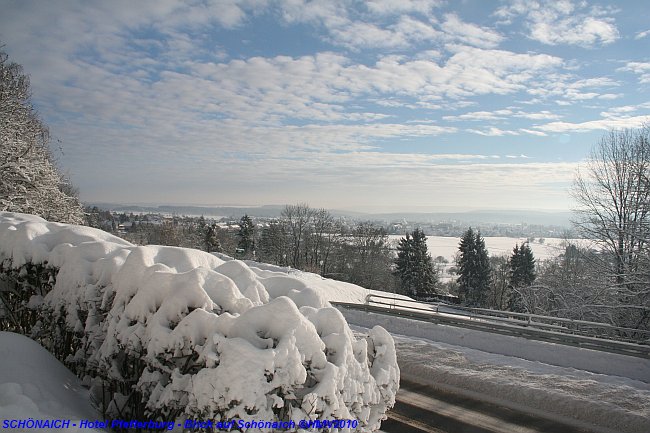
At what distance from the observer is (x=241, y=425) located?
10.7ft

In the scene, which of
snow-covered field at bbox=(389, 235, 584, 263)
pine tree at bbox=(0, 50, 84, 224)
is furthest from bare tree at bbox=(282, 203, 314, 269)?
pine tree at bbox=(0, 50, 84, 224)

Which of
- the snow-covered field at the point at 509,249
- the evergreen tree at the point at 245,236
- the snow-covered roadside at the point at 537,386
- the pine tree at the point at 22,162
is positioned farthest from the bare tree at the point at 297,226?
the snow-covered roadside at the point at 537,386

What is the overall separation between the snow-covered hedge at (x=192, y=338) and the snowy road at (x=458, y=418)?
3.05m

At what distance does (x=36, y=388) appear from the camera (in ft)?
13.9

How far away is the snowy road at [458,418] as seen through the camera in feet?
23.1

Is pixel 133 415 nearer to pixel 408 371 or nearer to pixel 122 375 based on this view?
pixel 122 375

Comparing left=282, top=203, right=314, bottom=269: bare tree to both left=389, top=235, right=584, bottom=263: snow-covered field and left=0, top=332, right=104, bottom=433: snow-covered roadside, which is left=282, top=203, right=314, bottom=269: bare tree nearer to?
left=389, top=235, right=584, bottom=263: snow-covered field

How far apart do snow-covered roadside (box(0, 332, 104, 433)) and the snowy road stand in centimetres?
467

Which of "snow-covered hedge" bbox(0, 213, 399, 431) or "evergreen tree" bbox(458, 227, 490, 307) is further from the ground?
"snow-covered hedge" bbox(0, 213, 399, 431)

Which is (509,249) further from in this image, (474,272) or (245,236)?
(245,236)

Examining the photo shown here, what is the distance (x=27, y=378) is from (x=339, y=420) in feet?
10.9

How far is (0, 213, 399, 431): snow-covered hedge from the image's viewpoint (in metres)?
3.44

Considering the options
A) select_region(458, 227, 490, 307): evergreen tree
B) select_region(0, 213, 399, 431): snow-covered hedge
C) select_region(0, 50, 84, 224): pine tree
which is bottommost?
select_region(458, 227, 490, 307): evergreen tree

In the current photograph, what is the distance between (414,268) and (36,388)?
49494mm
